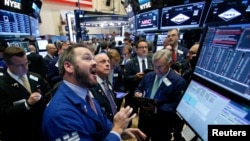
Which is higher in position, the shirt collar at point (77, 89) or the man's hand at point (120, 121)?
the shirt collar at point (77, 89)

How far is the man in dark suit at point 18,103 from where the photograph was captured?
198 cm

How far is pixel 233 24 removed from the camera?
106 cm

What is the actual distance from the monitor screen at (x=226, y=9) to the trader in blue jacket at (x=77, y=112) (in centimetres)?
247

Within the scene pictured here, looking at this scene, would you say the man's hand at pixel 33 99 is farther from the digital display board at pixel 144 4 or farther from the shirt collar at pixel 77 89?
the digital display board at pixel 144 4

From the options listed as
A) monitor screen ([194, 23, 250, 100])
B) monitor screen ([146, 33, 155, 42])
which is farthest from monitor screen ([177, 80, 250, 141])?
monitor screen ([146, 33, 155, 42])

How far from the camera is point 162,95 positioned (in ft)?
7.51

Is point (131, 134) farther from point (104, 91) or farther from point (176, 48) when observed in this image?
point (176, 48)

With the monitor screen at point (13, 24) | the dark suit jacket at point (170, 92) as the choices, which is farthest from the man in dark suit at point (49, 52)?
the dark suit jacket at point (170, 92)

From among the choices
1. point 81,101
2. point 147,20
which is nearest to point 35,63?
point 81,101

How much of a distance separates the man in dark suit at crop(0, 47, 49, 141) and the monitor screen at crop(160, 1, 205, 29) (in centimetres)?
366

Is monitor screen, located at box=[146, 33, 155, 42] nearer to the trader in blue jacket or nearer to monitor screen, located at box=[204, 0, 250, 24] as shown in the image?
monitor screen, located at box=[204, 0, 250, 24]

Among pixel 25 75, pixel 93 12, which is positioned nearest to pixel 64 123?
pixel 25 75

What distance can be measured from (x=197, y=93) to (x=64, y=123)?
0.82 meters

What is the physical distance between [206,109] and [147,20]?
5.75m
